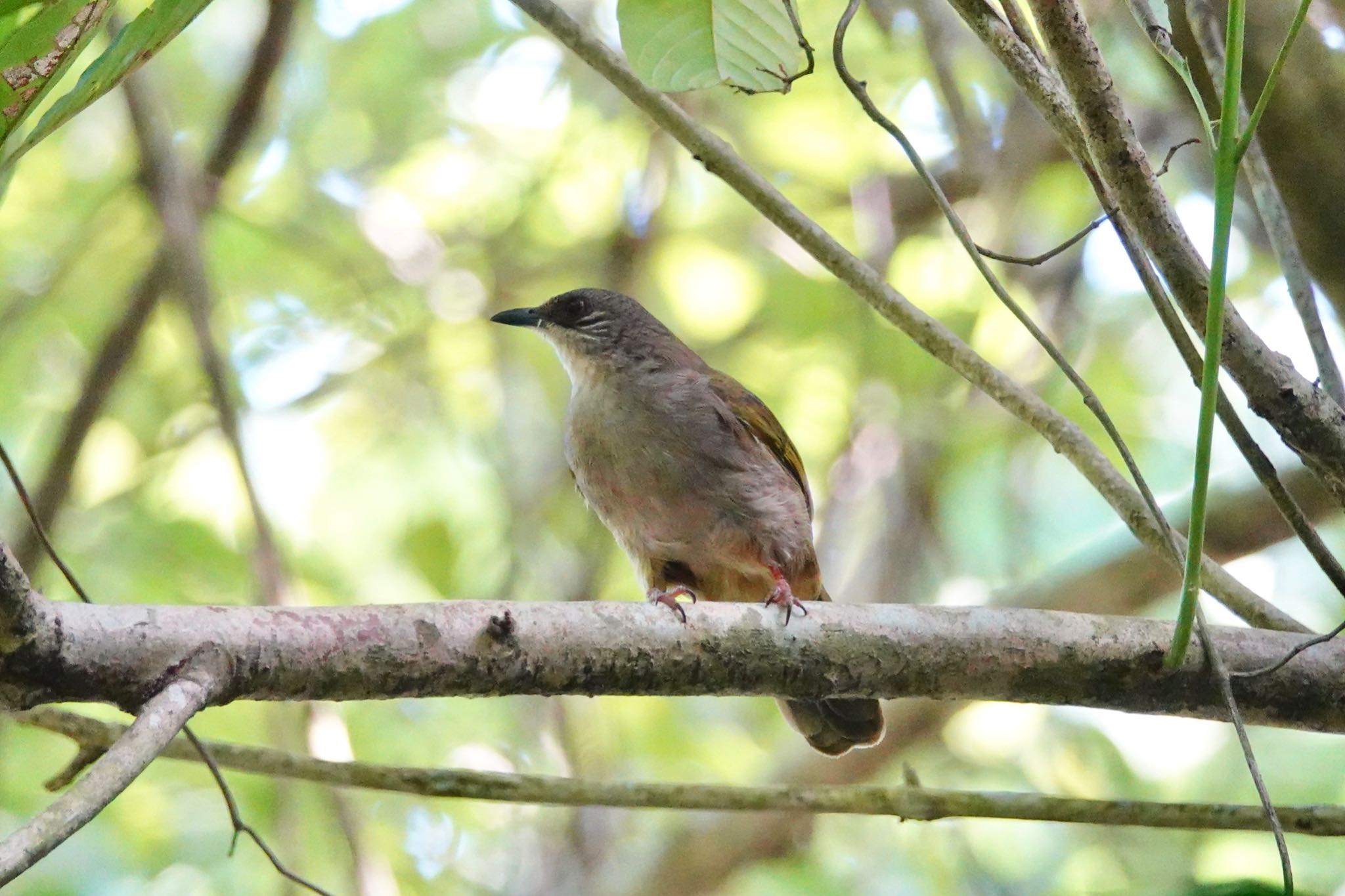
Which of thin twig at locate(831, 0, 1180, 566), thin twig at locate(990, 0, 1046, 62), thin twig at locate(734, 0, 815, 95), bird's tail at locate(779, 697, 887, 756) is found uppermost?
thin twig at locate(990, 0, 1046, 62)

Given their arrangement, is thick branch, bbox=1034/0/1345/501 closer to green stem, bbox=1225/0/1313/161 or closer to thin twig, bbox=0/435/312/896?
green stem, bbox=1225/0/1313/161

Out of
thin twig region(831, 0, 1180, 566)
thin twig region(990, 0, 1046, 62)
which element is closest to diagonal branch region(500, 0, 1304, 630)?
thin twig region(831, 0, 1180, 566)

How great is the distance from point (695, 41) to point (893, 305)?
82 cm

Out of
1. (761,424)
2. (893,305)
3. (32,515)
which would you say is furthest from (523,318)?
(32,515)

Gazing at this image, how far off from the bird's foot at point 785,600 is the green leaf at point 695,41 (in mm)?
1023

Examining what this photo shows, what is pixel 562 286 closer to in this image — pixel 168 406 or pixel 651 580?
pixel 168 406

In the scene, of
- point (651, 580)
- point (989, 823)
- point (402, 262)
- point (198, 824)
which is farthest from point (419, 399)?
point (989, 823)

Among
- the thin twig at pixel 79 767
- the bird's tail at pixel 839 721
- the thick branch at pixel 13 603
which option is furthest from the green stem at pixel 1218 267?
the bird's tail at pixel 839 721

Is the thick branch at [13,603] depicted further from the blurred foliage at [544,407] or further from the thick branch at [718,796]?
the blurred foliage at [544,407]

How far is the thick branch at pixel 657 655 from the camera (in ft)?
6.36

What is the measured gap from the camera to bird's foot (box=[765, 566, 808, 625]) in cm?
257

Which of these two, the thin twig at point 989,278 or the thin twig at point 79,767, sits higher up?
the thin twig at point 989,278

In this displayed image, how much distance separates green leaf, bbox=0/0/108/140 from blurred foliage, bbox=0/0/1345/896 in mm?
3282

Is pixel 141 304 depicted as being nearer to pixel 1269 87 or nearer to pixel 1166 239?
pixel 1166 239
